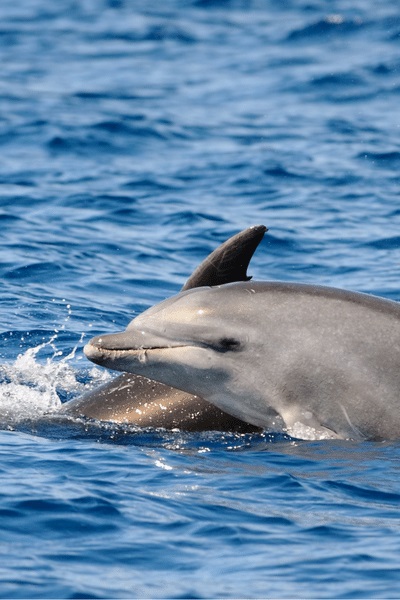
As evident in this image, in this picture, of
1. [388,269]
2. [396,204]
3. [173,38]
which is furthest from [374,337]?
[173,38]

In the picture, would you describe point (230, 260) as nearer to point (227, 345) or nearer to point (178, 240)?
point (227, 345)

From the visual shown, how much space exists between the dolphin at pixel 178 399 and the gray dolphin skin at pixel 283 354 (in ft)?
1.39

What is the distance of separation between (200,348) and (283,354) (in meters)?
0.73

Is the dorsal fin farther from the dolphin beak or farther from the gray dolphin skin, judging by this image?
the dolphin beak

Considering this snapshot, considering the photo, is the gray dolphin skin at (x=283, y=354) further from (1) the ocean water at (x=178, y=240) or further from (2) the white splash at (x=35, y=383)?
(2) the white splash at (x=35, y=383)

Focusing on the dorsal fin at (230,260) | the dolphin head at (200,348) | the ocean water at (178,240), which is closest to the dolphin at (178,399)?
the dorsal fin at (230,260)

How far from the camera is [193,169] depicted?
25.2 m

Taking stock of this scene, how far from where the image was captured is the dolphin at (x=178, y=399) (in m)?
11.5

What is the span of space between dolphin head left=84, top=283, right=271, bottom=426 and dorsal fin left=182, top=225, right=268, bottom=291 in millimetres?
351

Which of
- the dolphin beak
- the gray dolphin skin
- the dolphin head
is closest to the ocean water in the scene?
the gray dolphin skin

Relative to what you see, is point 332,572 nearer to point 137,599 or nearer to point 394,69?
point 137,599

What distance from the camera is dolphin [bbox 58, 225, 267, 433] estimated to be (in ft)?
37.9

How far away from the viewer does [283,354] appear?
36.2 feet

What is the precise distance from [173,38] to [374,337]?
98.6ft
